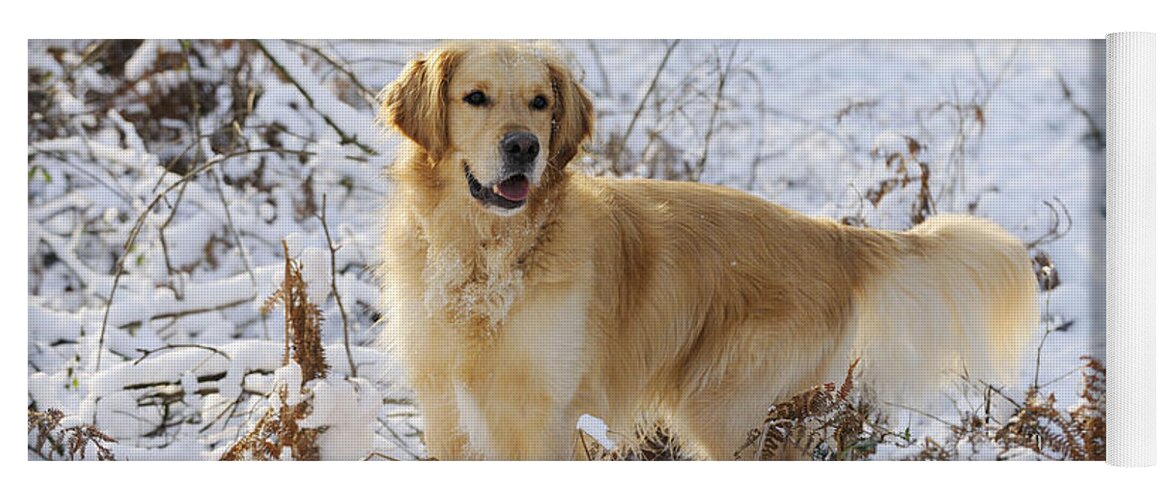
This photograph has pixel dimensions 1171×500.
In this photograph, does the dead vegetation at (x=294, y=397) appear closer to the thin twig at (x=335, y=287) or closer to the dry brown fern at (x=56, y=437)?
the thin twig at (x=335, y=287)

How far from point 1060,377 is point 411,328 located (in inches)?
73.2

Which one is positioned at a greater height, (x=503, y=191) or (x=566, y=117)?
(x=566, y=117)

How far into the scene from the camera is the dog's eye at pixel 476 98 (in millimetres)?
2896

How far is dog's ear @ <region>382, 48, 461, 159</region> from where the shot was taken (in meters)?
2.93

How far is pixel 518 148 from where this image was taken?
9.33 ft

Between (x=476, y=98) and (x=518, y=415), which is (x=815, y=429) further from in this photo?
(x=476, y=98)

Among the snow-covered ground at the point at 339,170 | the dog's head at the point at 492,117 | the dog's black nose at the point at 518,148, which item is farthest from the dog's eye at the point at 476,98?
the snow-covered ground at the point at 339,170

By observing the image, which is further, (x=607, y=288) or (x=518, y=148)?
(x=607, y=288)

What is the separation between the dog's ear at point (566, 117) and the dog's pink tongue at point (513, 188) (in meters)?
0.10

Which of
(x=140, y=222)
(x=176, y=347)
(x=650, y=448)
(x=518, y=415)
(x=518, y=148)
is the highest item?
(x=518, y=148)

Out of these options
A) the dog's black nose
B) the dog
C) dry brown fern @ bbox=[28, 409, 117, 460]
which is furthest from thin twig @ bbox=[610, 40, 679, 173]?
dry brown fern @ bbox=[28, 409, 117, 460]

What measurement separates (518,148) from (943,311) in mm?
1346

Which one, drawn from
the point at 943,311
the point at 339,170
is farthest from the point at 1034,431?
the point at 339,170

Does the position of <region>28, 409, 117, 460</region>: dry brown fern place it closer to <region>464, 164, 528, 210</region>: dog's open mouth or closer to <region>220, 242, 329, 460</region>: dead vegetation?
<region>220, 242, 329, 460</region>: dead vegetation
